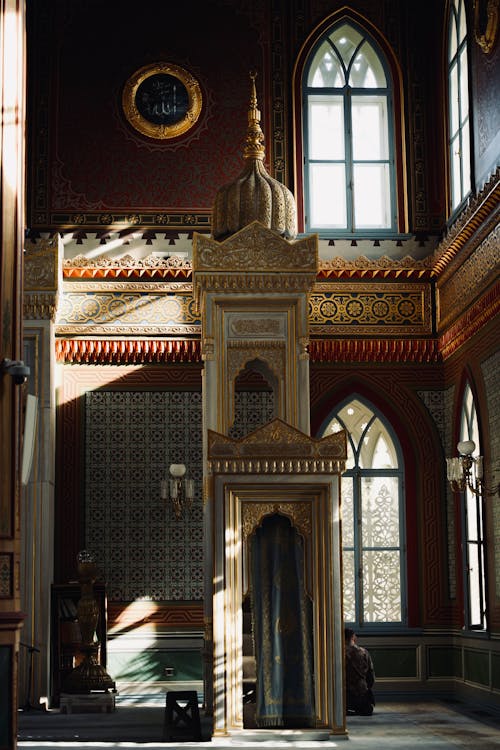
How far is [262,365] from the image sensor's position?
12812 millimetres

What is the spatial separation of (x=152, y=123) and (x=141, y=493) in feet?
15.4

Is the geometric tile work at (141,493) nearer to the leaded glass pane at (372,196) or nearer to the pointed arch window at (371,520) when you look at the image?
the pointed arch window at (371,520)

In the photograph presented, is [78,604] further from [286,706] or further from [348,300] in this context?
[348,300]

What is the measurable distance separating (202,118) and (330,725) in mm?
8128

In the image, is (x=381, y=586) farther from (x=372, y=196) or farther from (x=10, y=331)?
(x=10, y=331)

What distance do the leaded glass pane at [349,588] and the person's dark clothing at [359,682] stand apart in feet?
6.01

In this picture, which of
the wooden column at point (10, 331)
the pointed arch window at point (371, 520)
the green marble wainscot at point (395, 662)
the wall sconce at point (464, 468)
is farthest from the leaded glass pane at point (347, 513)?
the wooden column at point (10, 331)

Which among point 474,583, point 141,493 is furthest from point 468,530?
point 141,493

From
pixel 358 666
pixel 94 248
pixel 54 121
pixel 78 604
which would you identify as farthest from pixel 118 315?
pixel 358 666

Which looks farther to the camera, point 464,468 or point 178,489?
point 178,489

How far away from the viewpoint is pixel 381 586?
1505 cm

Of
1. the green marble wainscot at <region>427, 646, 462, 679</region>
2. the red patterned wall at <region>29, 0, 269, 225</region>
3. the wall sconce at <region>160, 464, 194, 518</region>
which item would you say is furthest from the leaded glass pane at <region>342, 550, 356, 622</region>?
the red patterned wall at <region>29, 0, 269, 225</region>

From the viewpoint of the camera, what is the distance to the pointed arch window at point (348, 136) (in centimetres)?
1573

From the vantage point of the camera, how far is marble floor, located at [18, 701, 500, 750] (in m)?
10.6
